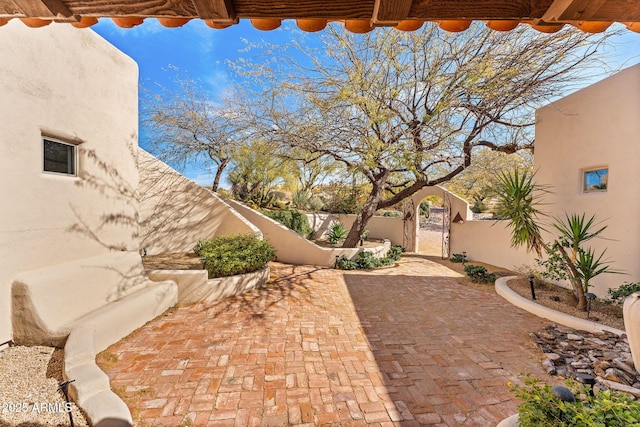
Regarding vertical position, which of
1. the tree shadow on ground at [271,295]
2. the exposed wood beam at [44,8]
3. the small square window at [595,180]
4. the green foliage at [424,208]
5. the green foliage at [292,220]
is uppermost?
the exposed wood beam at [44,8]

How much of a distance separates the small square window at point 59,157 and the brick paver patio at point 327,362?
275 cm

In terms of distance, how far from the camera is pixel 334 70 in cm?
694

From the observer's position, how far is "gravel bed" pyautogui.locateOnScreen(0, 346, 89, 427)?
226cm

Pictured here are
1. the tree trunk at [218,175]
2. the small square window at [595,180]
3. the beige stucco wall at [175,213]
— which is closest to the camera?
the small square window at [595,180]

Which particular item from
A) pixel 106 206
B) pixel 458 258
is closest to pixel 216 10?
pixel 106 206

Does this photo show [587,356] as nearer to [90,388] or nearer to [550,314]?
[550,314]

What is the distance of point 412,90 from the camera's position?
287 inches

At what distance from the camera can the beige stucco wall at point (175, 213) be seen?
8.02 metres

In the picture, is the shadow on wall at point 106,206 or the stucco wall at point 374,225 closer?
the shadow on wall at point 106,206

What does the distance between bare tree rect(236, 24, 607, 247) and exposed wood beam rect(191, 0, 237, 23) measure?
561 centimetres

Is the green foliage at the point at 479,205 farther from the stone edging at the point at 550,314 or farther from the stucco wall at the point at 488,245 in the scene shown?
the stone edging at the point at 550,314

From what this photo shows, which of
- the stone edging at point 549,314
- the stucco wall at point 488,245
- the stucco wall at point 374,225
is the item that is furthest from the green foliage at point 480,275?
the stucco wall at point 374,225

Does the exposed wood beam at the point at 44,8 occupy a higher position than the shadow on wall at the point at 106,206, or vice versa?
the exposed wood beam at the point at 44,8

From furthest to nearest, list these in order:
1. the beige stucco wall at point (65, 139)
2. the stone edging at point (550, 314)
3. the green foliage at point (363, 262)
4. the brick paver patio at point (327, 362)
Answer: the green foliage at point (363, 262)
the stone edging at point (550, 314)
the beige stucco wall at point (65, 139)
the brick paver patio at point (327, 362)
